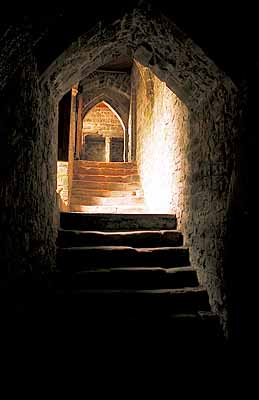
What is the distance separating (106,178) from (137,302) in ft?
16.0

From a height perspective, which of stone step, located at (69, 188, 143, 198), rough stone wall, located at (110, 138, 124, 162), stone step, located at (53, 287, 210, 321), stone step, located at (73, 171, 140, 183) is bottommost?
stone step, located at (53, 287, 210, 321)

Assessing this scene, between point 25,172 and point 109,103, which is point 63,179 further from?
point 109,103

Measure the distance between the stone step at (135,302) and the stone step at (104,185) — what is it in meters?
4.13

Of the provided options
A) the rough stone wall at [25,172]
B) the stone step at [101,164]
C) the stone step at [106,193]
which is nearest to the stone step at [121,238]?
the rough stone wall at [25,172]

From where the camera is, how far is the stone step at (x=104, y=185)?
687 cm

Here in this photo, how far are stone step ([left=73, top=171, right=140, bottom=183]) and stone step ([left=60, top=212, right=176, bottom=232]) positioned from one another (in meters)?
3.50

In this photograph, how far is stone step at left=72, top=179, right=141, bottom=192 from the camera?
6872 millimetres

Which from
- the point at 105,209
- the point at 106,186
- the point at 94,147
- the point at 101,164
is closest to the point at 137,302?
the point at 105,209

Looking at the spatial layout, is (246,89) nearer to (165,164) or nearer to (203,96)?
(203,96)

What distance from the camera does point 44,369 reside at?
207 cm

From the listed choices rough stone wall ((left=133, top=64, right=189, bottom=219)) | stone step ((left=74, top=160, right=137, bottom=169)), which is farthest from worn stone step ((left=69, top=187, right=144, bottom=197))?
stone step ((left=74, top=160, right=137, bottom=169))

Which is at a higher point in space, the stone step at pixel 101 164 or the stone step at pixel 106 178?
the stone step at pixel 101 164

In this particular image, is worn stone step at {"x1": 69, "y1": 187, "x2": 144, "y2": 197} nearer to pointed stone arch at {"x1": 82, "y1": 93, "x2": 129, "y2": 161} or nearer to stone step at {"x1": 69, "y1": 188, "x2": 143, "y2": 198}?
stone step at {"x1": 69, "y1": 188, "x2": 143, "y2": 198}

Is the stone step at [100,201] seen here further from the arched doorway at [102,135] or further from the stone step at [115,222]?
the arched doorway at [102,135]
